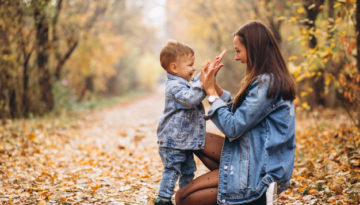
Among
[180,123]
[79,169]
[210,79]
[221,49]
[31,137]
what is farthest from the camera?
[221,49]

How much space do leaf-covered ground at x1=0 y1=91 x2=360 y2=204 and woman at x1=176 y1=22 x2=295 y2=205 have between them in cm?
115

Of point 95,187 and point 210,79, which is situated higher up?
point 210,79

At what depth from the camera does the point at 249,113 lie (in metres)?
2.24

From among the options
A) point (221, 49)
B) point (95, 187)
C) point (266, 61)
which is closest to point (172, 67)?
point (266, 61)

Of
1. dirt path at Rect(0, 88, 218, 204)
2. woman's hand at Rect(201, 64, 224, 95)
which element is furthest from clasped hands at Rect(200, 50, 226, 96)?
dirt path at Rect(0, 88, 218, 204)

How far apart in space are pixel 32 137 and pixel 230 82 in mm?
7668

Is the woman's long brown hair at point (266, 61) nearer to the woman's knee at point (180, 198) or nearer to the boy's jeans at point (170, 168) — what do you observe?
the boy's jeans at point (170, 168)

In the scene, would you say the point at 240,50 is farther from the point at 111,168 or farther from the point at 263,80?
the point at 111,168

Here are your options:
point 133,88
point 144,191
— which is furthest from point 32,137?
point 133,88

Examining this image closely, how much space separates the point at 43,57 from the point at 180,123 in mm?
8285

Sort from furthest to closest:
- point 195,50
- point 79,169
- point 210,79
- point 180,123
A: point 195,50 < point 79,169 < point 180,123 < point 210,79

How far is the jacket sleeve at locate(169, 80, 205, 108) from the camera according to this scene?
255 centimetres

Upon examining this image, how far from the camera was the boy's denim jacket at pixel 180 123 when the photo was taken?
2723 mm

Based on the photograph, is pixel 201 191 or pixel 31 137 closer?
pixel 201 191
